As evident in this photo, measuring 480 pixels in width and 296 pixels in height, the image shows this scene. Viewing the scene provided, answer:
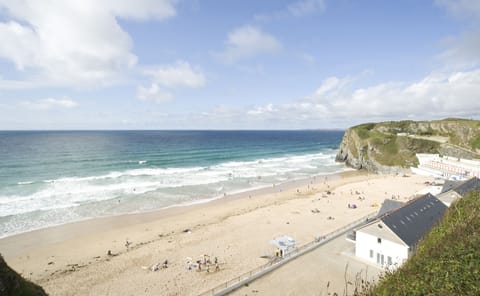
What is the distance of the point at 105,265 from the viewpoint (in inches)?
754

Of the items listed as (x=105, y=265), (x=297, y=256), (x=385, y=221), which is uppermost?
(x=385, y=221)

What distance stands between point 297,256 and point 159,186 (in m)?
30.4

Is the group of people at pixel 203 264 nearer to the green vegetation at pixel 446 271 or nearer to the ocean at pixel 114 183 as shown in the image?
the green vegetation at pixel 446 271

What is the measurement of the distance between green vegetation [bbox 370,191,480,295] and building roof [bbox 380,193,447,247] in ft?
22.1

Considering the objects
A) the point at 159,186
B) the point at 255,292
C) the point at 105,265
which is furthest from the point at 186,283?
the point at 159,186

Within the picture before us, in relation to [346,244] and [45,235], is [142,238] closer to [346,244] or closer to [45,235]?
[45,235]

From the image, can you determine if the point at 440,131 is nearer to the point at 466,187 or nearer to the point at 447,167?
the point at 447,167

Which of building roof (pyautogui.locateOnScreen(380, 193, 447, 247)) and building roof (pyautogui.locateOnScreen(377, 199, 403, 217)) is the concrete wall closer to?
building roof (pyautogui.locateOnScreen(380, 193, 447, 247))

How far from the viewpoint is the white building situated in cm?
1559

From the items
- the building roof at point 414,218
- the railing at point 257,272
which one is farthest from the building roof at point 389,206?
the railing at point 257,272

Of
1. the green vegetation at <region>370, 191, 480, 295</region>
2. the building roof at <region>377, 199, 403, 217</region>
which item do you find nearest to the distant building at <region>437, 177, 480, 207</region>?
the building roof at <region>377, 199, 403, 217</region>

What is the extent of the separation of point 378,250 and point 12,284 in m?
18.2

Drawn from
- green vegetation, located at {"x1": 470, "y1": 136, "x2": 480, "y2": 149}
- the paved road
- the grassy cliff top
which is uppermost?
the grassy cliff top

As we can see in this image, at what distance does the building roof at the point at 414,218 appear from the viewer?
16031mm
